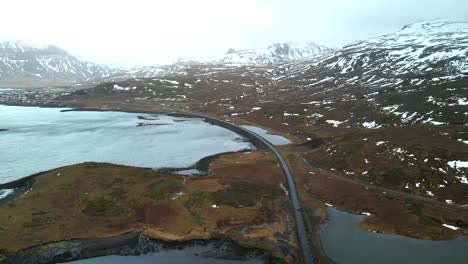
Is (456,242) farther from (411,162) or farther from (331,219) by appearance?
(411,162)

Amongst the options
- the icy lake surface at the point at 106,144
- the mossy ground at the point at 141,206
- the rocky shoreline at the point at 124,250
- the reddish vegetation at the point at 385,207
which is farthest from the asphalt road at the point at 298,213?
the icy lake surface at the point at 106,144

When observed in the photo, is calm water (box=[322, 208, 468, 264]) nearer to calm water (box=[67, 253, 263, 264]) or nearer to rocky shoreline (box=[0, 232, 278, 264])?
rocky shoreline (box=[0, 232, 278, 264])

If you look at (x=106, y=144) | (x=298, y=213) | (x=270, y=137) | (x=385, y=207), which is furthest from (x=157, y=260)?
(x=270, y=137)

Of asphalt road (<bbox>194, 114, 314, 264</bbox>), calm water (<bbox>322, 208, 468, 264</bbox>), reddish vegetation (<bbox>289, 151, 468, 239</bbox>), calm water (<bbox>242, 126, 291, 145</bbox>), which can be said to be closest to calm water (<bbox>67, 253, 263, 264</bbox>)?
asphalt road (<bbox>194, 114, 314, 264</bbox>)

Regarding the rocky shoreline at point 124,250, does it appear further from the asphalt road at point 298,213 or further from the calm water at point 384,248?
the calm water at point 384,248

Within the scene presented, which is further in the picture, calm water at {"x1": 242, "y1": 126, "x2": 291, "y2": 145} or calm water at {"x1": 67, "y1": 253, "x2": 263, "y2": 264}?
calm water at {"x1": 242, "y1": 126, "x2": 291, "y2": 145}

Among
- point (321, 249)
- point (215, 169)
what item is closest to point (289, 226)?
point (321, 249)
